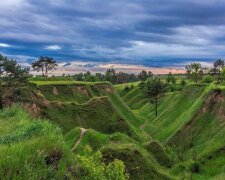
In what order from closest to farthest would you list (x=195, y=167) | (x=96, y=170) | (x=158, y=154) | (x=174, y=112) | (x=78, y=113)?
(x=96, y=170), (x=158, y=154), (x=195, y=167), (x=78, y=113), (x=174, y=112)

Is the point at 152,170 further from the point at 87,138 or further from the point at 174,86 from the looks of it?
the point at 174,86

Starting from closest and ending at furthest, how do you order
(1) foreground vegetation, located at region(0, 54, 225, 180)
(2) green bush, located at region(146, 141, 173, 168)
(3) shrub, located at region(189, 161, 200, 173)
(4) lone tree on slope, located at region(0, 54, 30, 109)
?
(1) foreground vegetation, located at region(0, 54, 225, 180) < (2) green bush, located at region(146, 141, 173, 168) < (3) shrub, located at region(189, 161, 200, 173) < (4) lone tree on slope, located at region(0, 54, 30, 109)

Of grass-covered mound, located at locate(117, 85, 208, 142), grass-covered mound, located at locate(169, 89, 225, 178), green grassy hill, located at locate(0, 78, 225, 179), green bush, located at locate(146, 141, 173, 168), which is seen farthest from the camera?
grass-covered mound, located at locate(117, 85, 208, 142)

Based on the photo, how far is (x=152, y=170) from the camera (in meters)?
42.0

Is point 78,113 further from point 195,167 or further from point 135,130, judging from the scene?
point 195,167

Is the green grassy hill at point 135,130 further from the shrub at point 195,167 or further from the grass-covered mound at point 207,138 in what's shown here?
the shrub at point 195,167

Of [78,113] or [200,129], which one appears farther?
[200,129]

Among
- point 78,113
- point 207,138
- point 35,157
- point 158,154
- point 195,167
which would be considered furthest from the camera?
point 78,113

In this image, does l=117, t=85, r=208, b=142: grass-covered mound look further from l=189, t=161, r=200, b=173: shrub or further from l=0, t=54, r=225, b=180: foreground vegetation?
l=189, t=161, r=200, b=173: shrub

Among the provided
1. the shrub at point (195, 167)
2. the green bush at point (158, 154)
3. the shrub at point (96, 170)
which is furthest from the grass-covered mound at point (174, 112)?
the shrub at point (96, 170)

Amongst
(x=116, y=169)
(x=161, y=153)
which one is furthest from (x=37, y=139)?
(x=161, y=153)

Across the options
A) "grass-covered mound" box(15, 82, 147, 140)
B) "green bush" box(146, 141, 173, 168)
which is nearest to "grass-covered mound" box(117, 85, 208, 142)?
"grass-covered mound" box(15, 82, 147, 140)

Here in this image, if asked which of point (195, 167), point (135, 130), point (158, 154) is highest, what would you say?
point (158, 154)

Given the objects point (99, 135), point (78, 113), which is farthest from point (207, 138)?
point (99, 135)
